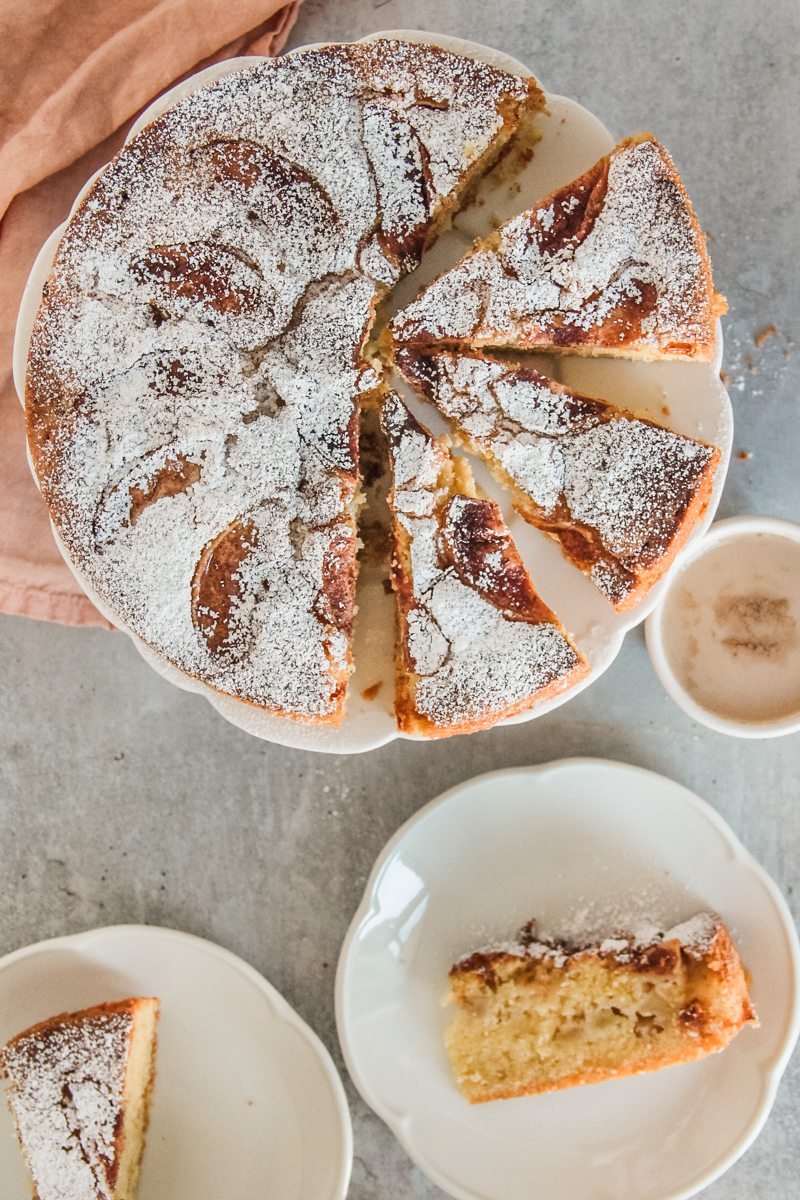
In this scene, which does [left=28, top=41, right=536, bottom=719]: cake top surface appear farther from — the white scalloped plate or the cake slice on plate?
the cake slice on plate

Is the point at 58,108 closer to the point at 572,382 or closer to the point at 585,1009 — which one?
the point at 572,382

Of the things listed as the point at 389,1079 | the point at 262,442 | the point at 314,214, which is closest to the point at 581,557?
the point at 262,442

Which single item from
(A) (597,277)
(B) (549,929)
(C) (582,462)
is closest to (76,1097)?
(B) (549,929)

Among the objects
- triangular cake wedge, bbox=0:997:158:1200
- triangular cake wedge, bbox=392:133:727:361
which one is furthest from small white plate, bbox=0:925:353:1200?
triangular cake wedge, bbox=392:133:727:361

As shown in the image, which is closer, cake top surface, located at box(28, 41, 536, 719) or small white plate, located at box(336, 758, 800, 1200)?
cake top surface, located at box(28, 41, 536, 719)

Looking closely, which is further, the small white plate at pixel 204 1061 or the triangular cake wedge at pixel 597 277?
the small white plate at pixel 204 1061

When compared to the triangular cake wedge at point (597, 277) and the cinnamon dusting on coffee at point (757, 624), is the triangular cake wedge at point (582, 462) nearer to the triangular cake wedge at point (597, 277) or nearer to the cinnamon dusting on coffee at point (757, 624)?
the triangular cake wedge at point (597, 277)

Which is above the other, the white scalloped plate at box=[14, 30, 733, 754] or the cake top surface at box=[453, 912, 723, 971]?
the white scalloped plate at box=[14, 30, 733, 754]

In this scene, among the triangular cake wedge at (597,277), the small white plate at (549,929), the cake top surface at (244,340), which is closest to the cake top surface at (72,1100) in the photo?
the small white plate at (549,929)
